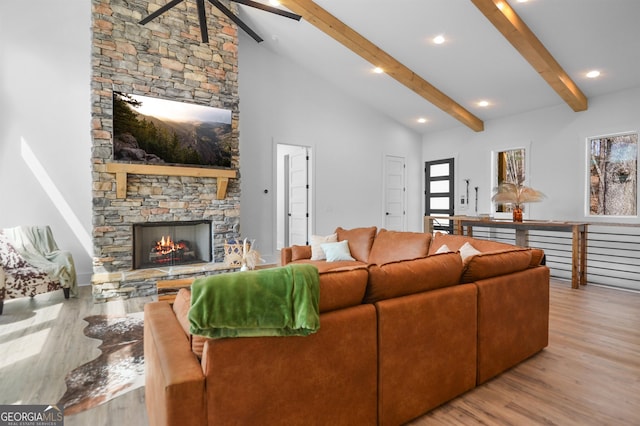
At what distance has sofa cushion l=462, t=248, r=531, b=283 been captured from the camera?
7.80 feet

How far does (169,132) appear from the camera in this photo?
508 centimetres

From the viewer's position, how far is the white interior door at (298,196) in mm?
7281

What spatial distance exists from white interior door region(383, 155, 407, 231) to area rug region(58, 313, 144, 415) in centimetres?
602

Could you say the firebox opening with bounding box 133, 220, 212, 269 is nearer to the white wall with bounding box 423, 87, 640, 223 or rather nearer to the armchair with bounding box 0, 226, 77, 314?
the armchair with bounding box 0, 226, 77, 314

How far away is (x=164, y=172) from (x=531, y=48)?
5168mm

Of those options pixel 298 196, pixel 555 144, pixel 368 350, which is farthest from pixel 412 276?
pixel 555 144

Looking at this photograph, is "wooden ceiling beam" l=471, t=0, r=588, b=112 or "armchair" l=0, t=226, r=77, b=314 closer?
"armchair" l=0, t=226, r=77, b=314

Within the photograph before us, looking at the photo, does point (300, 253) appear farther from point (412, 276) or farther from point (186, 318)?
point (186, 318)

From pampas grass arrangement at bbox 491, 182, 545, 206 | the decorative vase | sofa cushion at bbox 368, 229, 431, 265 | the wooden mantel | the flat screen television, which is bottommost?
sofa cushion at bbox 368, 229, 431, 265

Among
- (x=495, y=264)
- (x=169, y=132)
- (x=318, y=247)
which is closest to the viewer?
(x=495, y=264)

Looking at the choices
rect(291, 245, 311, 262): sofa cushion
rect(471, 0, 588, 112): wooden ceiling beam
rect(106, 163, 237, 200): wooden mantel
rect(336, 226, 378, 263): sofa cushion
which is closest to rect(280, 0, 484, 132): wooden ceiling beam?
rect(471, 0, 588, 112): wooden ceiling beam

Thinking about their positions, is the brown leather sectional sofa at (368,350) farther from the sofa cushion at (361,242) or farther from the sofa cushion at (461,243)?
the sofa cushion at (361,242)

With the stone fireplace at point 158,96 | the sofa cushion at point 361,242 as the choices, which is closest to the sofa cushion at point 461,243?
the sofa cushion at point 361,242

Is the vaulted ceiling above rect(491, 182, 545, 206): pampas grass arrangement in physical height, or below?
above
